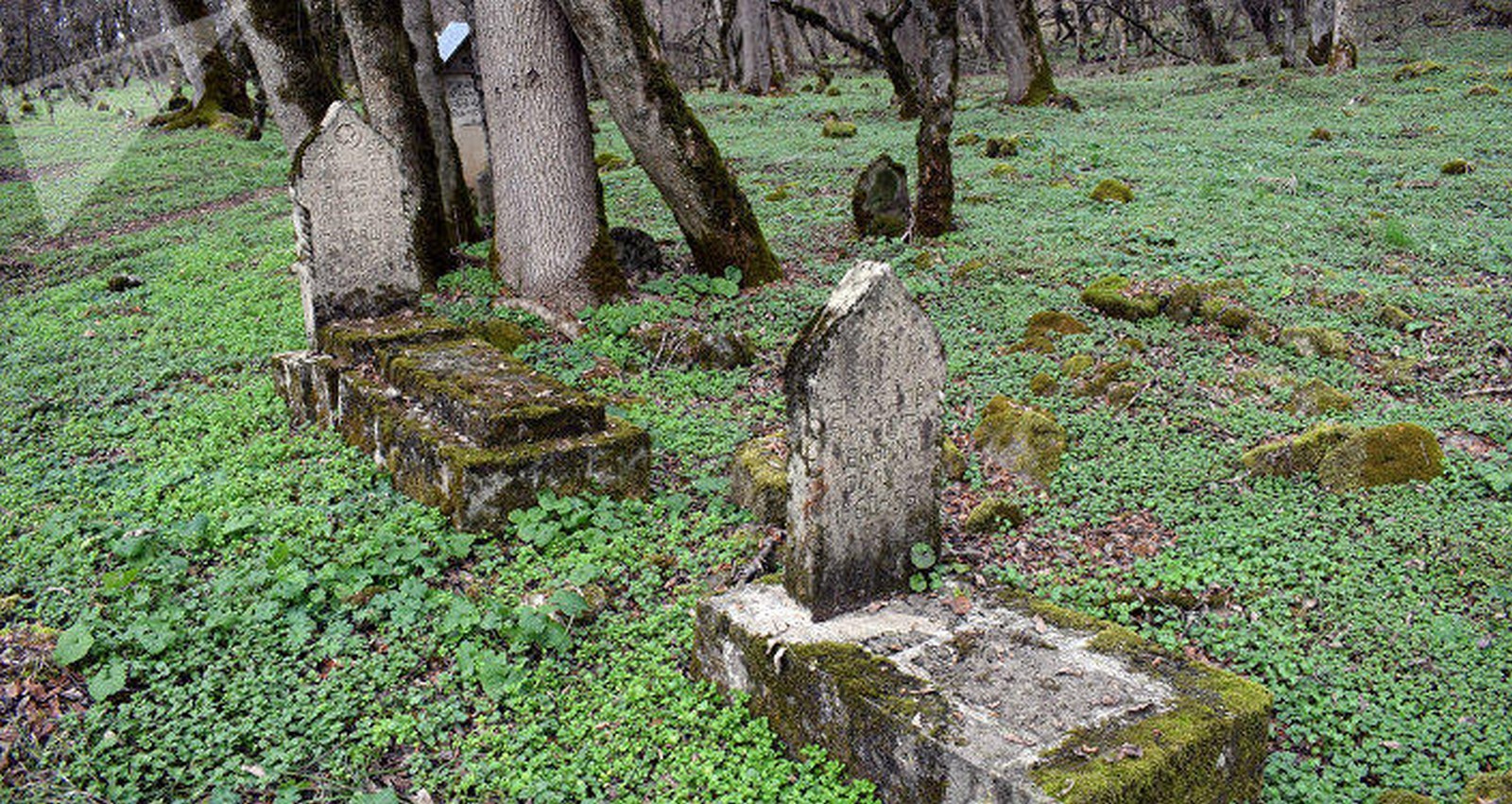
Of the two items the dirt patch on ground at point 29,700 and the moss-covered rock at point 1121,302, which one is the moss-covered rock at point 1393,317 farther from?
the dirt patch on ground at point 29,700

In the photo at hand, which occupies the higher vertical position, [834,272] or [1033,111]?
[1033,111]

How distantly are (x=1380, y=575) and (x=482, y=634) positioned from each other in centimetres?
395

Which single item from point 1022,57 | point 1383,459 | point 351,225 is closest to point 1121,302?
point 1383,459

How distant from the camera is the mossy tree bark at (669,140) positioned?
8148 millimetres

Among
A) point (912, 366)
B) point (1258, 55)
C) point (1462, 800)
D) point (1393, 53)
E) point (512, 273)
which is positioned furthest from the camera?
point (1258, 55)

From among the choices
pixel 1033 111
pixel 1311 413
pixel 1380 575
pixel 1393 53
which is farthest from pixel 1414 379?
pixel 1393 53

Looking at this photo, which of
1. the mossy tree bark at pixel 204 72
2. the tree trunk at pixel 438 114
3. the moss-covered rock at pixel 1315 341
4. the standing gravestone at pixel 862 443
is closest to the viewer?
the standing gravestone at pixel 862 443

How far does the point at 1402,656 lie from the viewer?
3.99 m

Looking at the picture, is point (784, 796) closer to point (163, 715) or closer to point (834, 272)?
point (163, 715)

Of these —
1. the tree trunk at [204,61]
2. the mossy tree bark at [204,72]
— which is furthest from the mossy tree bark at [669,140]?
the mossy tree bark at [204,72]

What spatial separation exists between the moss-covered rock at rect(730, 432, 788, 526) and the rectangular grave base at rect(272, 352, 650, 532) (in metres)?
0.52

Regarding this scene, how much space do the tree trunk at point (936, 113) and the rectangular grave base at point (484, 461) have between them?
529 centimetres

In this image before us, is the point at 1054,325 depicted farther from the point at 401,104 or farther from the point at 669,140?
the point at 401,104

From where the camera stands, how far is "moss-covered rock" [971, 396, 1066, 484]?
5766 mm
